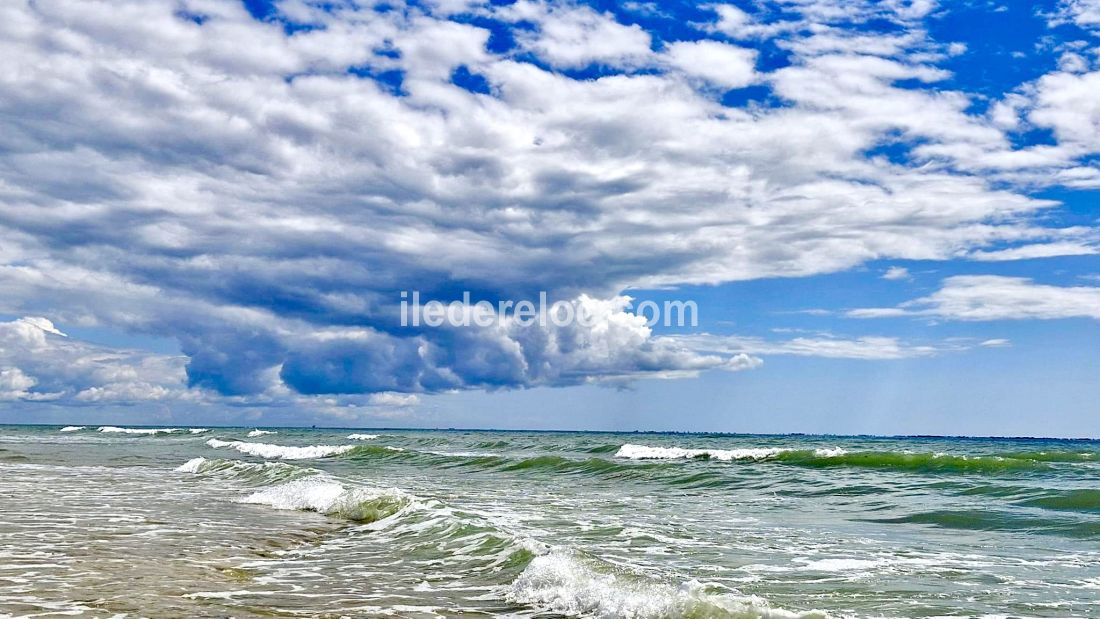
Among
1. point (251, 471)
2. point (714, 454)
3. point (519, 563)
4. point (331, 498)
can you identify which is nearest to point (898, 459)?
point (714, 454)

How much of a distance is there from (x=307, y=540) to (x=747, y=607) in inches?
329

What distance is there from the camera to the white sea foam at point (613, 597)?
328 inches

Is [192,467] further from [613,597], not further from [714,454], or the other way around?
[613,597]

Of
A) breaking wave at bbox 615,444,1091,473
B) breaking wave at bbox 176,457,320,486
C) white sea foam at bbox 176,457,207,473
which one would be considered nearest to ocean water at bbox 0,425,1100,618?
breaking wave at bbox 176,457,320,486

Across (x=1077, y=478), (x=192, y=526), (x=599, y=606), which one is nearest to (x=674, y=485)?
(x=1077, y=478)

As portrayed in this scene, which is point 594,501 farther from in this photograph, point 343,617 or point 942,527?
point 343,617

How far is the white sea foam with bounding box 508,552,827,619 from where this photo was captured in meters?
8.34

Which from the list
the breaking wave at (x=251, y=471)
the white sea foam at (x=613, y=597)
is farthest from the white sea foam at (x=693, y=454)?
the white sea foam at (x=613, y=597)

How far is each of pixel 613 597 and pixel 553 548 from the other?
105 inches

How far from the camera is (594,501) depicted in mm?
20375

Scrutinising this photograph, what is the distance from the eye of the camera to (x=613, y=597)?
9.15 m

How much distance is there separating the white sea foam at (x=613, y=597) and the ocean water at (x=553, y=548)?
3cm

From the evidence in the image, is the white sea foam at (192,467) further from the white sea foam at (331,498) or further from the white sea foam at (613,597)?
the white sea foam at (613,597)

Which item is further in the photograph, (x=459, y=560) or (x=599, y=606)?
(x=459, y=560)
